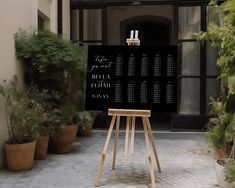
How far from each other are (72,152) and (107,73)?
8.04 feet

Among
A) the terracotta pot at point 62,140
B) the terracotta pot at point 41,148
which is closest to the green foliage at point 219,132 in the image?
the terracotta pot at point 62,140

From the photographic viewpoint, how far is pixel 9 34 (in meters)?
6.41

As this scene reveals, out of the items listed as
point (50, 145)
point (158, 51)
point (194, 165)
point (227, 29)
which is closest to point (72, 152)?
point (50, 145)

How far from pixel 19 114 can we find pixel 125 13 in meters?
→ 7.58

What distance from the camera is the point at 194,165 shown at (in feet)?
21.1

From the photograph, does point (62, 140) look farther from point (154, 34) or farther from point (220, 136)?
point (154, 34)

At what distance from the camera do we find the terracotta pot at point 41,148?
673 centimetres

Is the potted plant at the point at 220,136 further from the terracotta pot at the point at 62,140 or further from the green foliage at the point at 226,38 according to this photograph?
the terracotta pot at the point at 62,140

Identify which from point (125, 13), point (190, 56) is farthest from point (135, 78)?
point (125, 13)

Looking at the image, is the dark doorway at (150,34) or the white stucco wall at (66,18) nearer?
the white stucco wall at (66,18)

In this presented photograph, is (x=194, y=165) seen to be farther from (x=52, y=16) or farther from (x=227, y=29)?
(x=52, y=16)

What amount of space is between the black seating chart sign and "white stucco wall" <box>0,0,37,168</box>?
149cm

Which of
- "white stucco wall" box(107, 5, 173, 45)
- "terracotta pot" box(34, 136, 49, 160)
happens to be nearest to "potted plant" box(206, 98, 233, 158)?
"terracotta pot" box(34, 136, 49, 160)

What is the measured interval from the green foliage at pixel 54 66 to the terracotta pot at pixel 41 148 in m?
0.46
